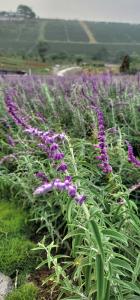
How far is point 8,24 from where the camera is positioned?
106 metres

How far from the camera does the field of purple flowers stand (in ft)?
7.99

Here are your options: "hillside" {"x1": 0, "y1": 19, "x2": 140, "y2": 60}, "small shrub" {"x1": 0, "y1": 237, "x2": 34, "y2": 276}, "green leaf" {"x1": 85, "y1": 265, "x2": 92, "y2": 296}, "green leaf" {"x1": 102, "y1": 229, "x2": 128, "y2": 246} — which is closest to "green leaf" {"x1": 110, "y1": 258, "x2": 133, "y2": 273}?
"green leaf" {"x1": 102, "y1": 229, "x2": 128, "y2": 246}

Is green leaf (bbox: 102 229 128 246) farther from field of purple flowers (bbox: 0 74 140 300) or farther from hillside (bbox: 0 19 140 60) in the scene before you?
hillside (bbox: 0 19 140 60)

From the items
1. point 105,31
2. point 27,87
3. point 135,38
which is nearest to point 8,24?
point 105,31

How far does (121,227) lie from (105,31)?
345ft

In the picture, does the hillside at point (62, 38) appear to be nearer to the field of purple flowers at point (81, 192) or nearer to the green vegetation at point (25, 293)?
the field of purple flowers at point (81, 192)

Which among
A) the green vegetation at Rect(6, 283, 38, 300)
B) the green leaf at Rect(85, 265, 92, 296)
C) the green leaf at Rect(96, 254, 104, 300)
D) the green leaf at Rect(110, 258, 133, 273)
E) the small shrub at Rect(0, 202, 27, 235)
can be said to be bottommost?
the small shrub at Rect(0, 202, 27, 235)

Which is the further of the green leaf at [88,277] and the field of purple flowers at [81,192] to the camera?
the green leaf at [88,277]

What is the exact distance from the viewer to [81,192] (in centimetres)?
248

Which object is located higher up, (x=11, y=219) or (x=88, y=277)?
(x=88, y=277)

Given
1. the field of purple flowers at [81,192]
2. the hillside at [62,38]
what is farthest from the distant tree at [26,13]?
the field of purple flowers at [81,192]

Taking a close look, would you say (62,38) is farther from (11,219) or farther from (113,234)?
(113,234)

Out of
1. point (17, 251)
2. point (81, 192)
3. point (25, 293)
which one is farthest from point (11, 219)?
point (81, 192)

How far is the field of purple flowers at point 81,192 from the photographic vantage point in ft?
7.99
